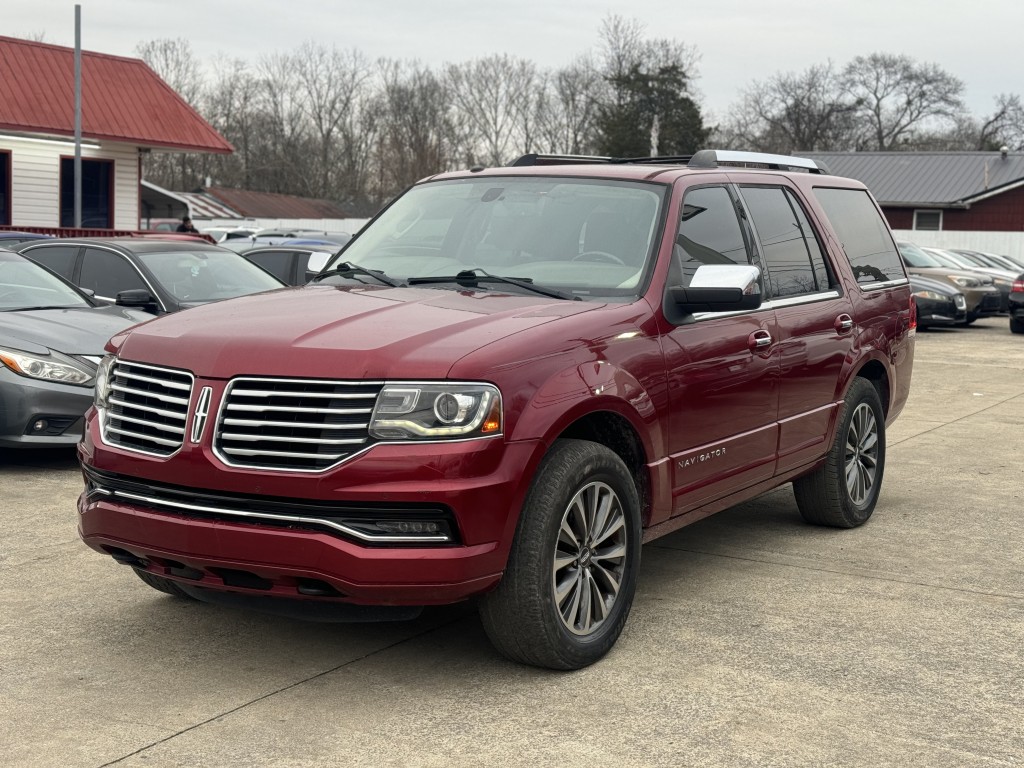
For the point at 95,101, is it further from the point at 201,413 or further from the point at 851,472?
the point at 201,413

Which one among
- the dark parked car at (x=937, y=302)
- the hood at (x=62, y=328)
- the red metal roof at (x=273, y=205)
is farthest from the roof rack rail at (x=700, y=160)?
the red metal roof at (x=273, y=205)

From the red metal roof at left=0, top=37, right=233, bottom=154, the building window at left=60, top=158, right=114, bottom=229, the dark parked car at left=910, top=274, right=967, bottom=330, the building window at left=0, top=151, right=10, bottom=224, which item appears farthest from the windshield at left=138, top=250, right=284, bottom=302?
the building window at left=60, top=158, right=114, bottom=229

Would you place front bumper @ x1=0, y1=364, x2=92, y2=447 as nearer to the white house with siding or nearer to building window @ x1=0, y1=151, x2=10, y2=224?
the white house with siding

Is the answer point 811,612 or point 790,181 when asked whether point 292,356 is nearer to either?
point 811,612

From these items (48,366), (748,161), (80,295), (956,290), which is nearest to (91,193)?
(956,290)

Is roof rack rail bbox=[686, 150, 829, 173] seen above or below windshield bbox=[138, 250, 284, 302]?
above

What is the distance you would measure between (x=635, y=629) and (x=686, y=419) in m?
0.85

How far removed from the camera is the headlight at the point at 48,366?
8227 mm

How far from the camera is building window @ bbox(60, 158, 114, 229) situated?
27.9 metres

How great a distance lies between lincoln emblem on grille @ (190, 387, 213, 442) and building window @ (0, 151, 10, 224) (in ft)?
79.9

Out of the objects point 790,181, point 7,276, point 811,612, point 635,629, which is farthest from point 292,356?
point 7,276

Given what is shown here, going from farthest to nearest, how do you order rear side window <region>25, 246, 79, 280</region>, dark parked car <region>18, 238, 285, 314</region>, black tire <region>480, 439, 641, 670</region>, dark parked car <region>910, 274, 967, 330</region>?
dark parked car <region>910, 274, 967, 330</region> → rear side window <region>25, 246, 79, 280</region> → dark parked car <region>18, 238, 285, 314</region> → black tire <region>480, 439, 641, 670</region>

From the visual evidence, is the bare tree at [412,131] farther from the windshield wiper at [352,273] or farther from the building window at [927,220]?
the windshield wiper at [352,273]

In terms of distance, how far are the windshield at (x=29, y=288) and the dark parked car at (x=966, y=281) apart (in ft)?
63.3
